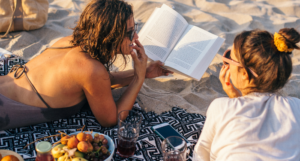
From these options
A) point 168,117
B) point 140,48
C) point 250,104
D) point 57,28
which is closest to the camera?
point 250,104

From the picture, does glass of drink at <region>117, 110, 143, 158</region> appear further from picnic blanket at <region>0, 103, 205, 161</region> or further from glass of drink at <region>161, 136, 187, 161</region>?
glass of drink at <region>161, 136, 187, 161</region>

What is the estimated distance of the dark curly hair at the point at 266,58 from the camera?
1.44m

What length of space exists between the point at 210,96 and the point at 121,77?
988mm

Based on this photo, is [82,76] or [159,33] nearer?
[82,76]

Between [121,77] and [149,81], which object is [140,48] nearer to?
[121,77]

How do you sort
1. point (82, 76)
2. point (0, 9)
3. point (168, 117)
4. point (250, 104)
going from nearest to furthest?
point (250, 104), point (82, 76), point (168, 117), point (0, 9)

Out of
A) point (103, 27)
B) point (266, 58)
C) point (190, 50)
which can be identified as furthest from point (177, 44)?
point (266, 58)

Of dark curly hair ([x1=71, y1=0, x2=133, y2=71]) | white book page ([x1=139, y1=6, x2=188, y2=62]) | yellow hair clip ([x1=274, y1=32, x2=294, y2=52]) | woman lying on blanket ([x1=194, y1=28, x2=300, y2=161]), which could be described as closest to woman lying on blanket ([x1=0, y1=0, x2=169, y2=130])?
dark curly hair ([x1=71, y1=0, x2=133, y2=71])

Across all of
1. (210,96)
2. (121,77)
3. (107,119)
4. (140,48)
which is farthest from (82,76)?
(210,96)

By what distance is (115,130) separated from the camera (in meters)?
2.15

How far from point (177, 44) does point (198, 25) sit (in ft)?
5.55

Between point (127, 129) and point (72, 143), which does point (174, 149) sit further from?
point (72, 143)

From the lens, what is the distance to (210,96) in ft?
9.23

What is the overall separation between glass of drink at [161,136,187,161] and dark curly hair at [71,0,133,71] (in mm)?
785
